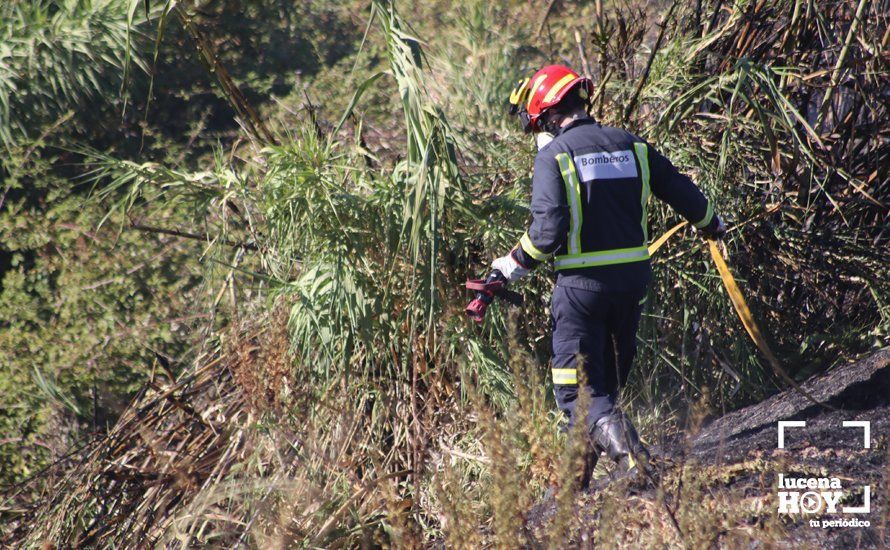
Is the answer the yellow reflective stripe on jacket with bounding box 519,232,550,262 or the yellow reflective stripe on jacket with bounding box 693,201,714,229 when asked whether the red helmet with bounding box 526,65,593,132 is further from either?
the yellow reflective stripe on jacket with bounding box 693,201,714,229

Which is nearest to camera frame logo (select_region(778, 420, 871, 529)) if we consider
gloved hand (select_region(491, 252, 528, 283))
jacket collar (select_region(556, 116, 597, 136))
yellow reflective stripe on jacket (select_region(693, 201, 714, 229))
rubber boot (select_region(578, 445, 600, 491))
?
rubber boot (select_region(578, 445, 600, 491))

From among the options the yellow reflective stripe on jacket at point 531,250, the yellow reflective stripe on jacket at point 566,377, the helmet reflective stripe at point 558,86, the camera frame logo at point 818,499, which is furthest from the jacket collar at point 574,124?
the camera frame logo at point 818,499

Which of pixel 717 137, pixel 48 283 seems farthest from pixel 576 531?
pixel 48 283

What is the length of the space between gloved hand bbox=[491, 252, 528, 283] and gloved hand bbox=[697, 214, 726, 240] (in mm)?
767

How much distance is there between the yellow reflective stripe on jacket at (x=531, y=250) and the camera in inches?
128

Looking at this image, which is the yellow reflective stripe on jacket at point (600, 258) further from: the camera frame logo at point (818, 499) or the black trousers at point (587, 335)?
the camera frame logo at point (818, 499)

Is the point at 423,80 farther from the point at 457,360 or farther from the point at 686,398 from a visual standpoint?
the point at 686,398

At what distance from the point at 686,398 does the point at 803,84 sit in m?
1.44

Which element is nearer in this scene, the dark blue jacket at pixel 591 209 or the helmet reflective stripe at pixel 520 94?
the dark blue jacket at pixel 591 209

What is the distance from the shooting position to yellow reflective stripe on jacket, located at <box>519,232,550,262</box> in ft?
10.7

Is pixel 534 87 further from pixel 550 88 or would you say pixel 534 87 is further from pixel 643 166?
pixel 643 166

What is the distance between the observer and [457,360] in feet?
11.8

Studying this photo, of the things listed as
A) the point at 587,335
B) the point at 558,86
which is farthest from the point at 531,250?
the point at 558,86

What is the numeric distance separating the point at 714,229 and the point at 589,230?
0.58m
